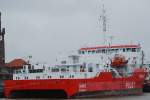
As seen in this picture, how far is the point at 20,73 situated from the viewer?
38844 millimetres

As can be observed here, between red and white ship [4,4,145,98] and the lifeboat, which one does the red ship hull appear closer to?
red and white ship [4,4,145,98]

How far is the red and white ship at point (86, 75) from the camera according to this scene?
36.9 m

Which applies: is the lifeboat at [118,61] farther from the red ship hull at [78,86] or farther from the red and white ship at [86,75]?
the red ship hull at [78,86]

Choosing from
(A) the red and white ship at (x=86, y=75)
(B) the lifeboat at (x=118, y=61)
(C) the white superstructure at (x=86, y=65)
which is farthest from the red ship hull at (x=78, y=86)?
(B) the lifeboat at (x=118, y=61)

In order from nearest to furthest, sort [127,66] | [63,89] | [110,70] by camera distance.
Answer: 1. [63,89]
2. [110,70]
3. [127,66]

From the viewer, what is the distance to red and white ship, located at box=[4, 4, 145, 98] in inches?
1452

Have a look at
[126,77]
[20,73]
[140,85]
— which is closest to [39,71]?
[20,73]

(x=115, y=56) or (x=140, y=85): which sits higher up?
(x=115, y=56)

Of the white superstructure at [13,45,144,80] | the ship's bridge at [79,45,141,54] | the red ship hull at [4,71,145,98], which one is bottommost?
the red ship hull at [4,71,145,98]

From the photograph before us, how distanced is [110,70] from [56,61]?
485cm

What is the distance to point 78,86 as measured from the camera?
3656cm

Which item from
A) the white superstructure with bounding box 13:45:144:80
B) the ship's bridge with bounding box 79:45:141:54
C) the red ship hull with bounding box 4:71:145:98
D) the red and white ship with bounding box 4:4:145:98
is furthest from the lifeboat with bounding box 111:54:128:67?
the ship's bridge with bounding box 79:45:141:54

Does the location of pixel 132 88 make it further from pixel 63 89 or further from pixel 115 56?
pixel 63 89

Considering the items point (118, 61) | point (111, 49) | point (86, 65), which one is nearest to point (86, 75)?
point (86, 65)
